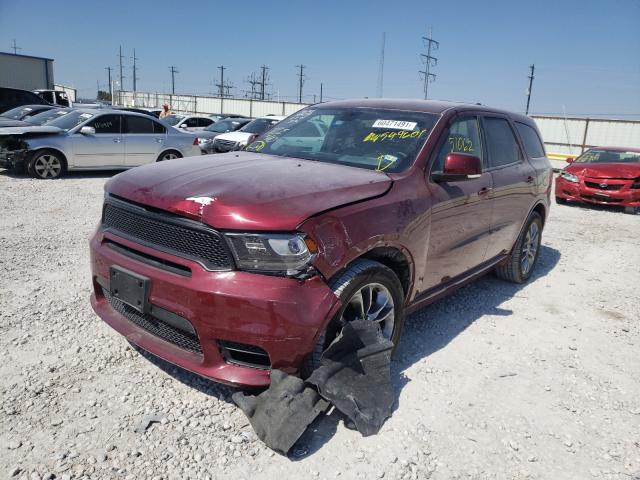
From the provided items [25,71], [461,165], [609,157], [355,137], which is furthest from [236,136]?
[25,71]

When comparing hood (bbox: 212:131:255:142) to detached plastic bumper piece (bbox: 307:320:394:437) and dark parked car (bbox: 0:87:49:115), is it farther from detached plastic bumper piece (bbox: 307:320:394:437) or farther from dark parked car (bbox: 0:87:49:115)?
detached plastic bumper piece (bbox: 307:320:394:437)

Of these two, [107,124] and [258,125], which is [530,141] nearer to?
[107,124]

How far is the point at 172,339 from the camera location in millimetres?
2738

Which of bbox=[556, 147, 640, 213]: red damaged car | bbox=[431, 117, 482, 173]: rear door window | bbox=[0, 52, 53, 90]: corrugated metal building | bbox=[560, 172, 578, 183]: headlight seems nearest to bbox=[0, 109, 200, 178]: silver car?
bbox=[560, 172, 578, 183]: headlight

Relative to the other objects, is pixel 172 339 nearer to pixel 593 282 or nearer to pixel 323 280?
pixel 323 280

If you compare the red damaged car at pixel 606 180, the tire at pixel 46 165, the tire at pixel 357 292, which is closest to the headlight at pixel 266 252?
the tire at pixel 357 292

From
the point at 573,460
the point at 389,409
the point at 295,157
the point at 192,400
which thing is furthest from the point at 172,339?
the point at 573,460

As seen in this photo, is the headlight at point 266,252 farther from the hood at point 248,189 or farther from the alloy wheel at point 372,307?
the alloy wheel at point 372,307

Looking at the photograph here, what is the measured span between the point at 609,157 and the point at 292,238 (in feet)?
38.7

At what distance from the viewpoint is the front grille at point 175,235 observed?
250cm

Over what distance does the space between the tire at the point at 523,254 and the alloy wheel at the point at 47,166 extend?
9.29 metres

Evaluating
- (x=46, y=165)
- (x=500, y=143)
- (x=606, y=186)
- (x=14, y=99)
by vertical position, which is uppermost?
(x=14, y=99)

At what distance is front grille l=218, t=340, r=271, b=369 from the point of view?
254cm

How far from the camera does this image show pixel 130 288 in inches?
107
